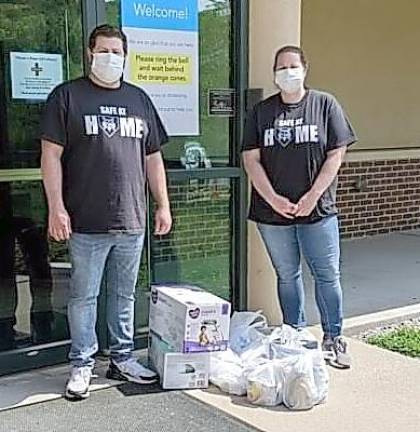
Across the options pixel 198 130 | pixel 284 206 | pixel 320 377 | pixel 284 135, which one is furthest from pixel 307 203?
pixel 198 130

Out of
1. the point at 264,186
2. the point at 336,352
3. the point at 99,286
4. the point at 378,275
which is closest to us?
the point at 99,286

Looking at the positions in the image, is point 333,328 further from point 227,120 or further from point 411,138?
point 411,138

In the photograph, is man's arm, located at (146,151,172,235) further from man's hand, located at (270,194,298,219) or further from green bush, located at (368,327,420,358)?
green bush, located at (368,327,420,358)

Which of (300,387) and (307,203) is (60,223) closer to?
(307,203)

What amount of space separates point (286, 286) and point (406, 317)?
1.25m

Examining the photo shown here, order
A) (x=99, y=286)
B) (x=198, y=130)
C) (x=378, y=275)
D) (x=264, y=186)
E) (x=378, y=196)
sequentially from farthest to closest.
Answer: (x=378, y=196)
(x=378, y=275)
(x=198, y=130)
(x=264, y=186)
(x=99, y=286)

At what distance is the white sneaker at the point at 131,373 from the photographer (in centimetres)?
365

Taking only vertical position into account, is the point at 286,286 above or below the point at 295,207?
below

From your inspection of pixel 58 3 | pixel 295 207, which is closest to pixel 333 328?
pixel 295 207

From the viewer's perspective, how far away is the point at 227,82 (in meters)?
4.30

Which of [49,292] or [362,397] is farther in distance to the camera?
[49,292]

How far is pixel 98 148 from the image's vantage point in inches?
130

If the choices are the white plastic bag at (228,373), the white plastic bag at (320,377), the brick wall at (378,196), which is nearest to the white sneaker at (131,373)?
the white plastic bag at (228,373)

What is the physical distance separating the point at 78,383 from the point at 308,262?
4.30 feet
